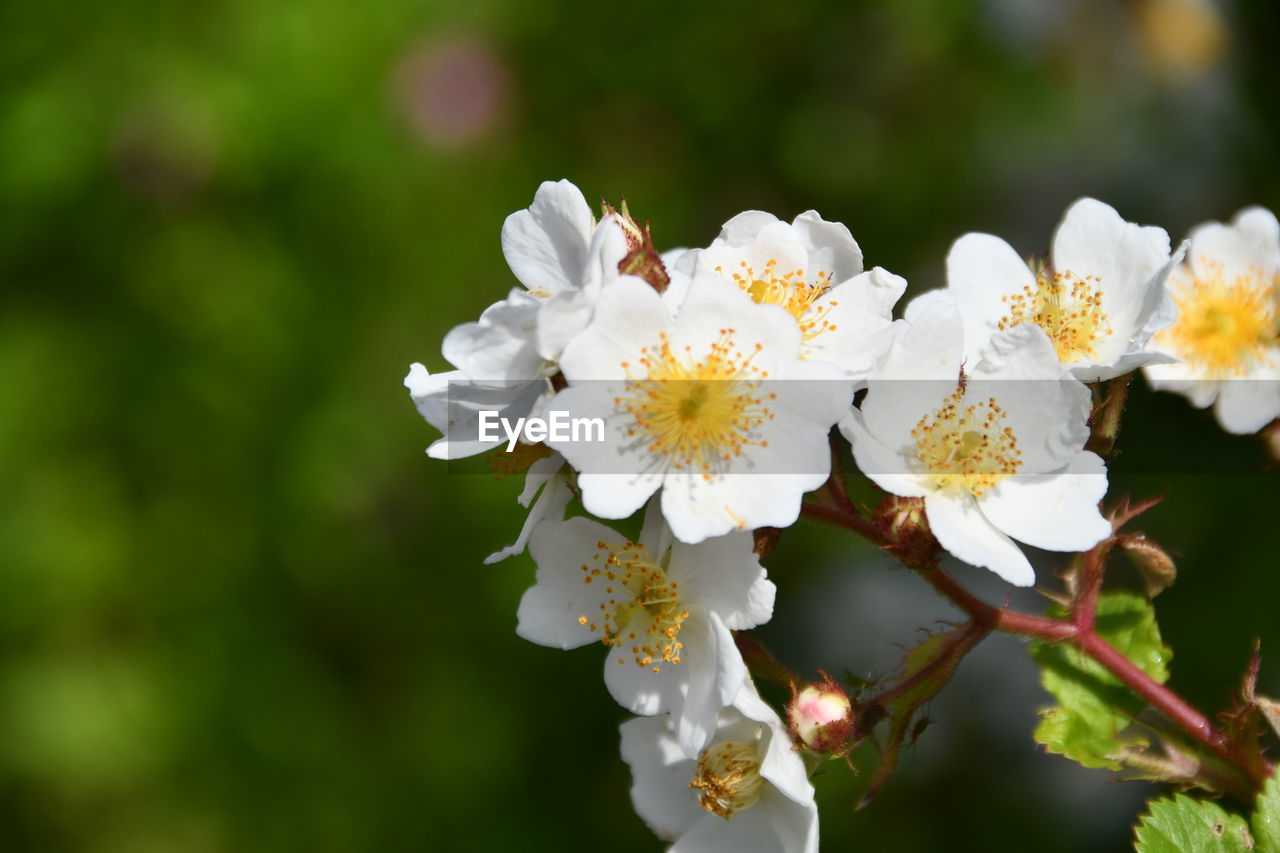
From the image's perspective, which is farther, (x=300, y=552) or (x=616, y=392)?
(x=300, y=552)

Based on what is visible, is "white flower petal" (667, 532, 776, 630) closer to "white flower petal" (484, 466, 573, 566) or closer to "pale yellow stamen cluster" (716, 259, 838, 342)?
"white flower petal" (484, 466, 573, 566)

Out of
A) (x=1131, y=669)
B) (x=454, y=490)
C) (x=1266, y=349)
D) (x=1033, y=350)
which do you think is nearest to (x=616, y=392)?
(x=1033, y=350)

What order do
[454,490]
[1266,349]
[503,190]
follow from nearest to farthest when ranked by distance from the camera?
[1266,349] → [454,490] → [503,190]

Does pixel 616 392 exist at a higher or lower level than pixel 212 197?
higher

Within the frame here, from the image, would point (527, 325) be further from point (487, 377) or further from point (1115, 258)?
point (1115, 258)

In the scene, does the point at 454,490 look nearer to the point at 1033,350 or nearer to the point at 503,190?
the point at 503,190

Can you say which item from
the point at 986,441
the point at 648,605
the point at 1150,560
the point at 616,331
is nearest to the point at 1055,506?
the point at 986,441
